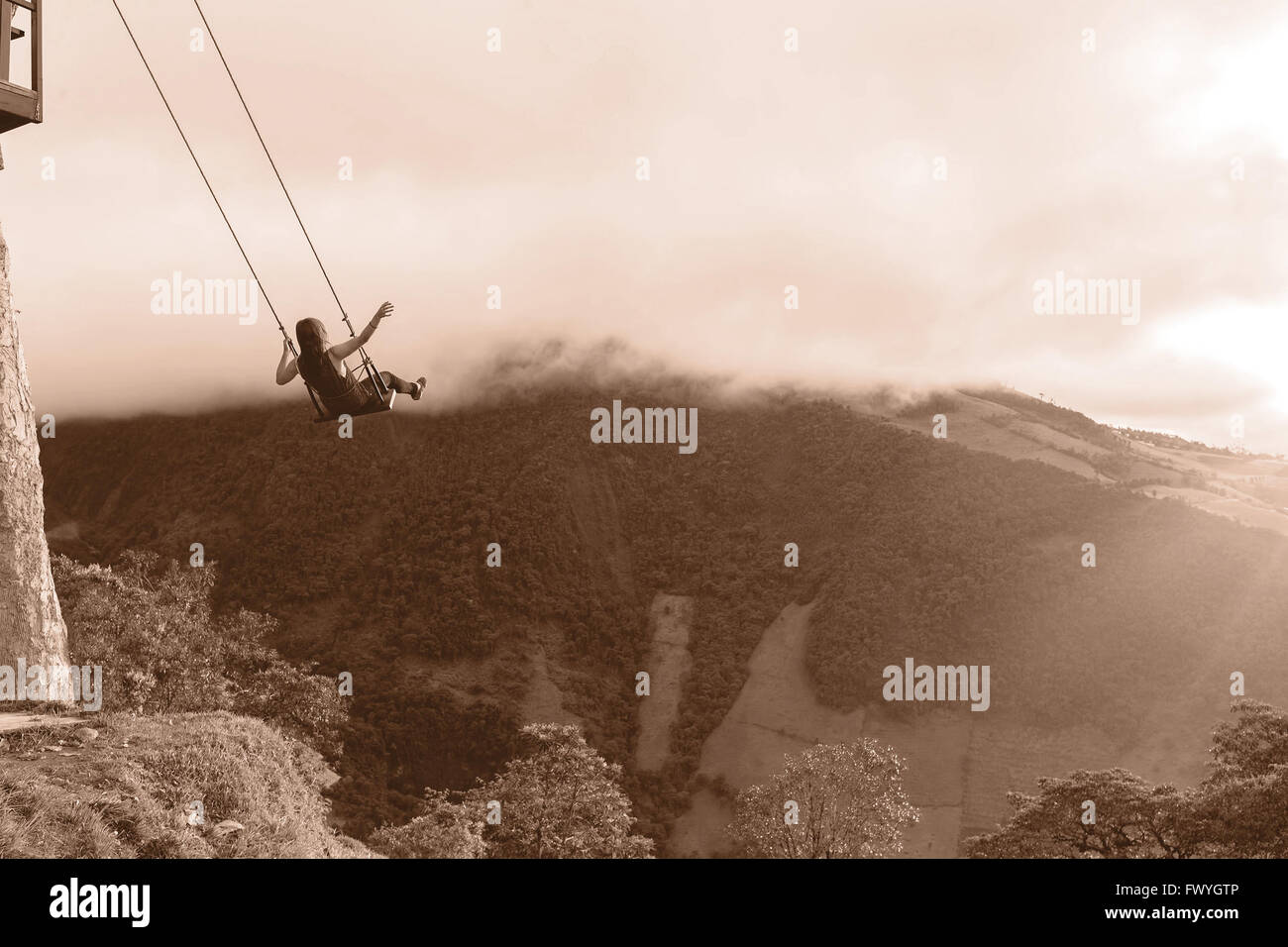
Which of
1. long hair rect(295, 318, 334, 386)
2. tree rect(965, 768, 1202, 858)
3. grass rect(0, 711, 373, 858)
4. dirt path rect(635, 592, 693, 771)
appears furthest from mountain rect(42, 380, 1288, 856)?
long hair rect(295, 318, 334, 386)

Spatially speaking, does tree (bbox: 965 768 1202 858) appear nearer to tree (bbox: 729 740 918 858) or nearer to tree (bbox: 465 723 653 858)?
tree (bbox: 729 740 918 858)

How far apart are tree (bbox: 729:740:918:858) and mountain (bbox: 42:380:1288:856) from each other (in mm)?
19169

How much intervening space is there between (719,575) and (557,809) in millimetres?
64518

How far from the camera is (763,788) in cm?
3700

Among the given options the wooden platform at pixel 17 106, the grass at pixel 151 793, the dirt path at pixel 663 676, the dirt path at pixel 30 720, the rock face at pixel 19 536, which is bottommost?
the dirt path at pixel 663 676

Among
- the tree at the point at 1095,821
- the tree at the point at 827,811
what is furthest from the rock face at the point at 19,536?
the tree at the point at 1095,821

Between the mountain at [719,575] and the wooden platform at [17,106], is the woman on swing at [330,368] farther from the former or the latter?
the mountain at [719,575]

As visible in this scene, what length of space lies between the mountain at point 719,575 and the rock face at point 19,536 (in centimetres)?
4060

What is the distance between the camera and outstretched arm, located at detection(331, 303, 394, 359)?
1027cm

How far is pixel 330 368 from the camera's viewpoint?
10.9 metres

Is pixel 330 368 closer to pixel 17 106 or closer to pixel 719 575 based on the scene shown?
pixel 17 106

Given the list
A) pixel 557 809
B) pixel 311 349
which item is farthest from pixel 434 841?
pixel 311 349

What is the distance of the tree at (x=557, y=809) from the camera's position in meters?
28.6

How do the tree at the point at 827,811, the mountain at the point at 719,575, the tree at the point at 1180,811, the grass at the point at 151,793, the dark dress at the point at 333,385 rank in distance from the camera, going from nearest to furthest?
1. the grass at the point at 151,793
2. the dark dress at the point at 333,385
3. the tree at the point at 1180,811
4. the tree at the point at 827,811
5. the mountain at the point at 719,575
